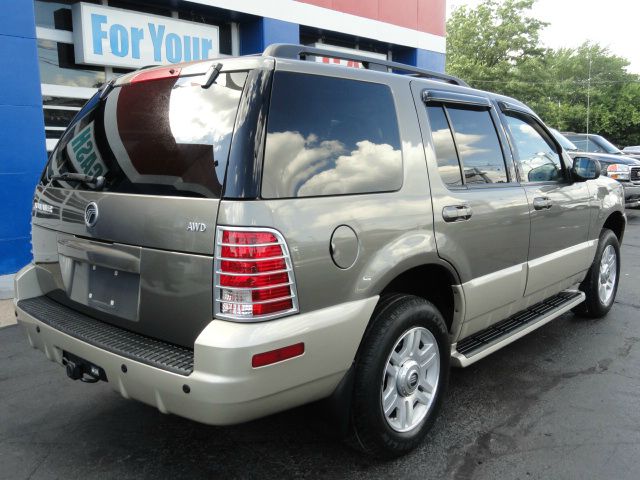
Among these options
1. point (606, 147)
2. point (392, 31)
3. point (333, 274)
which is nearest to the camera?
point (333, 274)

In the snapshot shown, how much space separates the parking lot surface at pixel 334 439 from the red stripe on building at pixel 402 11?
844 cm

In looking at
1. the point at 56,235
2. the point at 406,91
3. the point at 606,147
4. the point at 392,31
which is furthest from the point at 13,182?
the point at 606,147

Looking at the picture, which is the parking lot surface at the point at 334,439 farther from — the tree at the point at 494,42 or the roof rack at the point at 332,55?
the tree at the point at 494,42

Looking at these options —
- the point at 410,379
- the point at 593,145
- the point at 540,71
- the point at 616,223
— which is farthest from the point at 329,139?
the point at 540,71

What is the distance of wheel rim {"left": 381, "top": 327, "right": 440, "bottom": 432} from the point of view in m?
2.78

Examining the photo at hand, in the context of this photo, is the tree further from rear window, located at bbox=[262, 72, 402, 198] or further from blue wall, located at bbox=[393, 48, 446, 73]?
rear window, located at bbox=[262, 72, 402, 198]

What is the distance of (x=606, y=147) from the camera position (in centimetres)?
1394

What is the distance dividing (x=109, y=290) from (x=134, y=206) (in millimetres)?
460

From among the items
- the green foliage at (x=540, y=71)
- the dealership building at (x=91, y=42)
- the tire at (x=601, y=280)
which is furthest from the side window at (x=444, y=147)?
the green foliage at (x=540, y=71)

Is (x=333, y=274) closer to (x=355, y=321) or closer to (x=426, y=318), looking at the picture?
(x=355, y=321)

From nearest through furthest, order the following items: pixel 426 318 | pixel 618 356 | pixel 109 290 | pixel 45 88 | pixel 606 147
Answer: pixel 109 290, pixel 426 318, pixel 618 356, pixel 45 88, pixel 606 147

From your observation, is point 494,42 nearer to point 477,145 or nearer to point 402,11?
point 402,11

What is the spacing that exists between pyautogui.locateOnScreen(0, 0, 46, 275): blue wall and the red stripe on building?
5.19 metres

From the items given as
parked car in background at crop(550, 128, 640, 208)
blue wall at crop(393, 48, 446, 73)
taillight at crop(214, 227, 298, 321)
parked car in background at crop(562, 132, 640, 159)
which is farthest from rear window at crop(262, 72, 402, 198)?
parked car in background at crop(562, 132, 640, 159)
